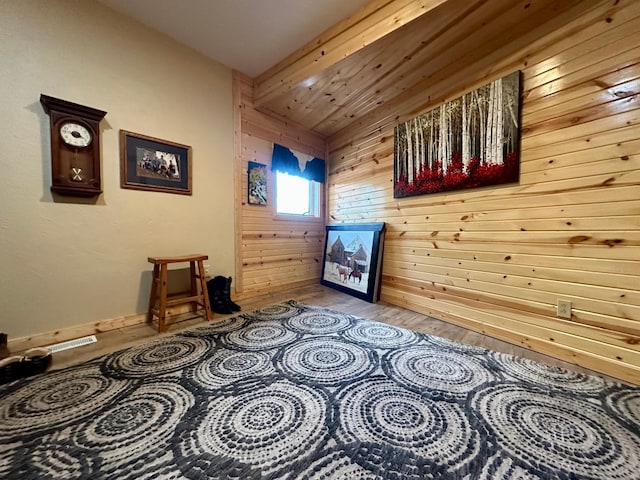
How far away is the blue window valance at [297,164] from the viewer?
10.6 feet

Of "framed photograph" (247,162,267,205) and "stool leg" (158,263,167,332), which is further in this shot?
"framed photograph" (247,162,267,205)

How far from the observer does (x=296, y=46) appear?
93.7 inches

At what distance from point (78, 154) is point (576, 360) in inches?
151

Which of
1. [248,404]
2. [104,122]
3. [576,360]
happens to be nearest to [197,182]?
[104,122]

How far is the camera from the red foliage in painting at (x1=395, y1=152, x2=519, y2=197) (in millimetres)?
1850

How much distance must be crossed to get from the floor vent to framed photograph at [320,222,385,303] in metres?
2.54

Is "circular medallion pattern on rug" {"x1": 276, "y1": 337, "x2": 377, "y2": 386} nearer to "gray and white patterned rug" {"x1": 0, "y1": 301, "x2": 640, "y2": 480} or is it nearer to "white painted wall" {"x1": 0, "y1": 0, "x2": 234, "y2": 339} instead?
"gray and white patterned rug" {"x1": 0, "y1": 301, "x2": 640, "y2": 480}

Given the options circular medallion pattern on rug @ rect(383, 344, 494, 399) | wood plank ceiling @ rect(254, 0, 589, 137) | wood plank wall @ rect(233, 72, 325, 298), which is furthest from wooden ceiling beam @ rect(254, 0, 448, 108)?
circular medallion pattern on rug @ rect(383, 344, 494, 399)

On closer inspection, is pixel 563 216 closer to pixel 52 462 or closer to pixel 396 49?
pixel 396 49

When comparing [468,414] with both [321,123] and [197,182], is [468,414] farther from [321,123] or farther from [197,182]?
[321,123]

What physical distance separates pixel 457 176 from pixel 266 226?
2265 mm

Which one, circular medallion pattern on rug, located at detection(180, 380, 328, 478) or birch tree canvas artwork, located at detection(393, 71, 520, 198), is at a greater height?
birch tree canvas artwork, located at detection(393, 71, 520, 198)

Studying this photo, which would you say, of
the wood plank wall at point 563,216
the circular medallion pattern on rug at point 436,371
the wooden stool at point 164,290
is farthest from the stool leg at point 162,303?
the wood plank wall at point 563,216

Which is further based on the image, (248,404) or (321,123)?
(321,123)
